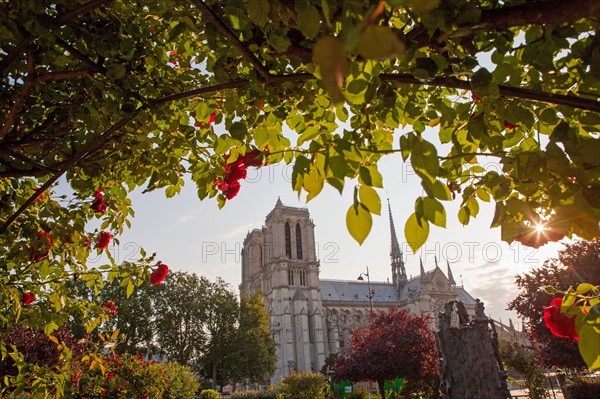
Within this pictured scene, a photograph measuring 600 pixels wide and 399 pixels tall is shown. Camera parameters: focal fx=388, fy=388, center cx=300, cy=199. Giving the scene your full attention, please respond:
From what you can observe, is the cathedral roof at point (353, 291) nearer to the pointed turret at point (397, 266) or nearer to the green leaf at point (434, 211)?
the pointed turret at point (397, 266)

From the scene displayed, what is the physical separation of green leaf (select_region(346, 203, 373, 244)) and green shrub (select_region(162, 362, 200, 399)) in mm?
18223

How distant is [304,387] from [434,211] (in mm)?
23927

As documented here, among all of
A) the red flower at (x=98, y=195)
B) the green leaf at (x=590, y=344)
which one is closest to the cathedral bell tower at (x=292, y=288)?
the red flower at (x=98, y=195)

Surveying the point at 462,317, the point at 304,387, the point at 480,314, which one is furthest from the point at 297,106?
the point at 304,387

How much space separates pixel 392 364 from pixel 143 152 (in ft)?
68.7

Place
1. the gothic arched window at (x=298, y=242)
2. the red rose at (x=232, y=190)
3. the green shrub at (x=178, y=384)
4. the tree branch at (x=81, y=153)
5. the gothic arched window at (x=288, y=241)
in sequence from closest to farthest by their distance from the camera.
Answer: the tree branch at (x=81, y=153)
the red rose at (x=232, y=190)
the green shrub at (x=178, y=384)
the gothic arched window at (x=288, y=241)
the gothic arched window at (x=298, y=242)

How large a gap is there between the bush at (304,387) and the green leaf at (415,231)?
898 inches

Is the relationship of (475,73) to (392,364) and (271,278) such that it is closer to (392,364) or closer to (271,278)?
(392,364)

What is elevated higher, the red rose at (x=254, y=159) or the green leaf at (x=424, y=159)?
the red rose at (x=254, y=159)

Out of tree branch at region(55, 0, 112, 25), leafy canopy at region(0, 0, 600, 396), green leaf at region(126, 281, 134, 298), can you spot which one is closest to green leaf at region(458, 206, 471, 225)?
leafy canopy at region(0, 0, 600, 396)

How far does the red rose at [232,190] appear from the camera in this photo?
2.54 m

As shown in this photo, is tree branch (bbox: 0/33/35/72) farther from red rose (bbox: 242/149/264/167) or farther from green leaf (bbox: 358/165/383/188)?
green leaf (bbox: 358/165/383/188)

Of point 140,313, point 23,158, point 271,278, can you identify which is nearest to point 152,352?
point 140,313

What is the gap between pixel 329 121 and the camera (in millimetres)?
2393
